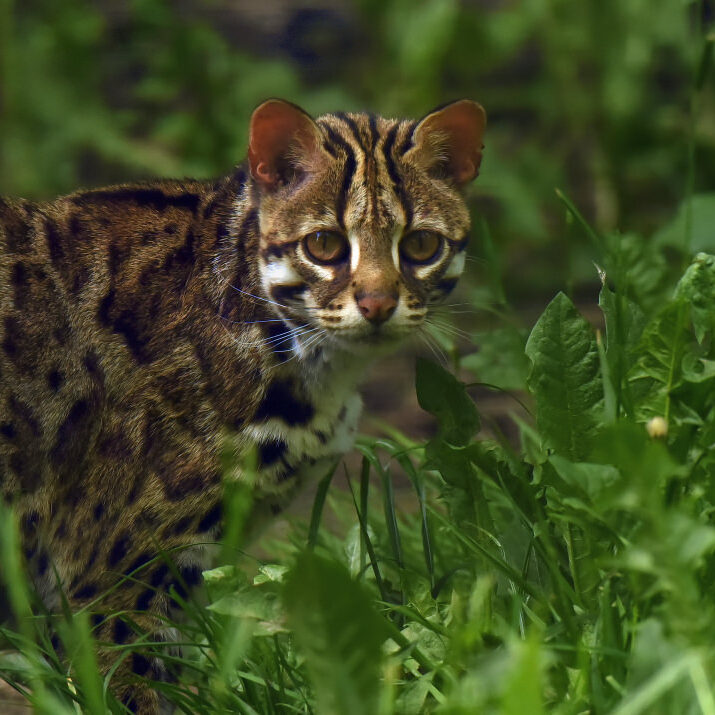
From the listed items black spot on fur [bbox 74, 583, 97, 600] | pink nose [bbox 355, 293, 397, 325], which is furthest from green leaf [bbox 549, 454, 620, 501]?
black spot on fur [bbox 74, 583, 97, 600]

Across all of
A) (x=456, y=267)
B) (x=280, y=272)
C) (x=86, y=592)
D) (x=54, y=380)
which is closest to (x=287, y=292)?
(x=280, y=272)

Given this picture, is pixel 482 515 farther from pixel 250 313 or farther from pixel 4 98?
pixel 4 98

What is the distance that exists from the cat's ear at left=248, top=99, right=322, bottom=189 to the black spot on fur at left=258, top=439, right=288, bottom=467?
737 millimetres

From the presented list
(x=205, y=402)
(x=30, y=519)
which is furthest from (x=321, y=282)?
(x=30, y=519)

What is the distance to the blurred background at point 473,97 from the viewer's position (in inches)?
287

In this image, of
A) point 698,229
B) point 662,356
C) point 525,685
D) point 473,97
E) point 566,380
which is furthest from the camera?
point 473,97

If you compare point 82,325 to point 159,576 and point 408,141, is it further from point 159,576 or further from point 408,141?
point 408,141

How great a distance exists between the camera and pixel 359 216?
331 cm

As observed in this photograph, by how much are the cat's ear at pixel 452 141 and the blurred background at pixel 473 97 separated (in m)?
3.38

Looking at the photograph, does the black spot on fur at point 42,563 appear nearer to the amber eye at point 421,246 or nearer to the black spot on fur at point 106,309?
the black spot on fur at point 106,309

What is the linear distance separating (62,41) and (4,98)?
20.1 inches

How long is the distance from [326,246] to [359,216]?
124mm

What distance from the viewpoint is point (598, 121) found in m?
7.63

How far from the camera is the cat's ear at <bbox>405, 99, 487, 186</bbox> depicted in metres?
3.51
